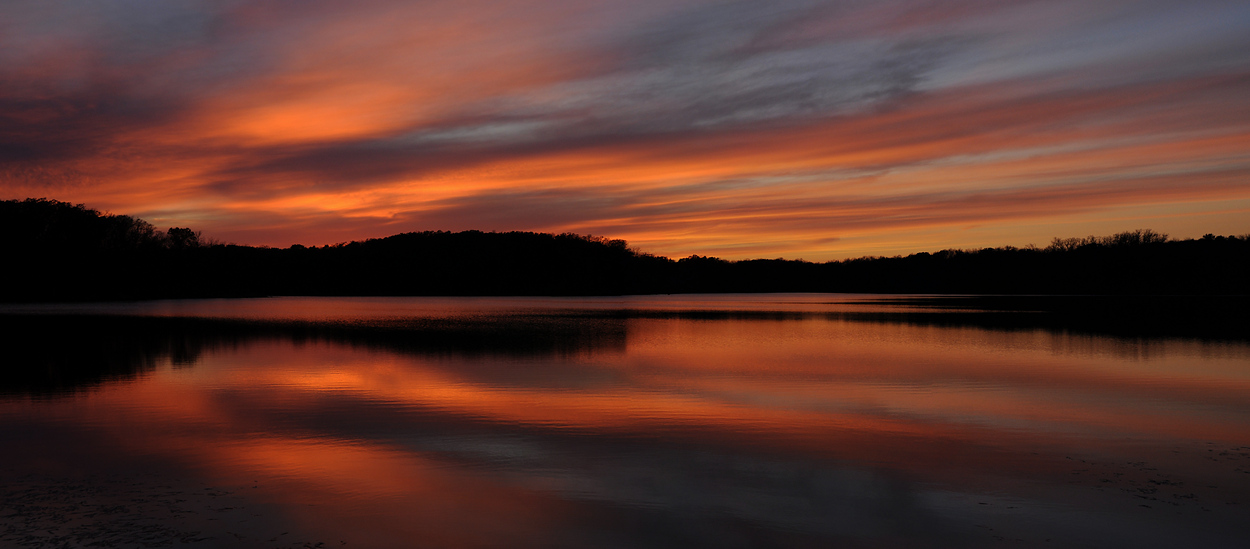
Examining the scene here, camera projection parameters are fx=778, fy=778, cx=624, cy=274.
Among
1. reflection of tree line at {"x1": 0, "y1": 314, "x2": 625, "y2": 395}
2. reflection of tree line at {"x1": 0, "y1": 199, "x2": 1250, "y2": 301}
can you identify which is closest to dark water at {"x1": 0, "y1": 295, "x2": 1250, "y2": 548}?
reflection of tree line at {"x1": 0, "y1": 314, "x2": 625, "y2": 395}

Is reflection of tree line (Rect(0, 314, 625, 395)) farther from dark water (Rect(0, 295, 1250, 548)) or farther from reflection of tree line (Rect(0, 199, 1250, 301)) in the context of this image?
reflection of tree line (Rect(0, 199, 1250, 301))

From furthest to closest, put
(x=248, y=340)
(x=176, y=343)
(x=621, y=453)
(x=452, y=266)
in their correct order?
1. (x=452, y=266)
2. (x=248, y=340)
3. (x=176, y=343)
4. (x=621, y=453)

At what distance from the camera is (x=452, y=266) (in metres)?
181

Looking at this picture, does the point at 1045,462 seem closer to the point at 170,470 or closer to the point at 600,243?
the point at 170,470

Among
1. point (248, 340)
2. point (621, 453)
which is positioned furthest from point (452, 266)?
point (621, 453)

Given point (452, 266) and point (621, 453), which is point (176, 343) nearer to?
point (621, 453)

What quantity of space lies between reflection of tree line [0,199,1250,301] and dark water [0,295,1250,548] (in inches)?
4079

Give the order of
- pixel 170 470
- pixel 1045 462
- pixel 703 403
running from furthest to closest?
pixel 703 403 < pixel 1045 462 < pixel 170 470

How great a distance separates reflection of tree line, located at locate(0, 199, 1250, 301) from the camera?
354ft

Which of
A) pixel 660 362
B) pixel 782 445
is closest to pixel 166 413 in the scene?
pixel 782 445

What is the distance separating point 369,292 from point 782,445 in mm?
179319

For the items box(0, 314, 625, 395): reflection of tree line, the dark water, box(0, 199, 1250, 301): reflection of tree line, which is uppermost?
box(0, 199, 1250, 301): reflection of tree line

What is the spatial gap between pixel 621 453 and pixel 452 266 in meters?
174

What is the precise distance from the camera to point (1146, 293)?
13400 centimetres
